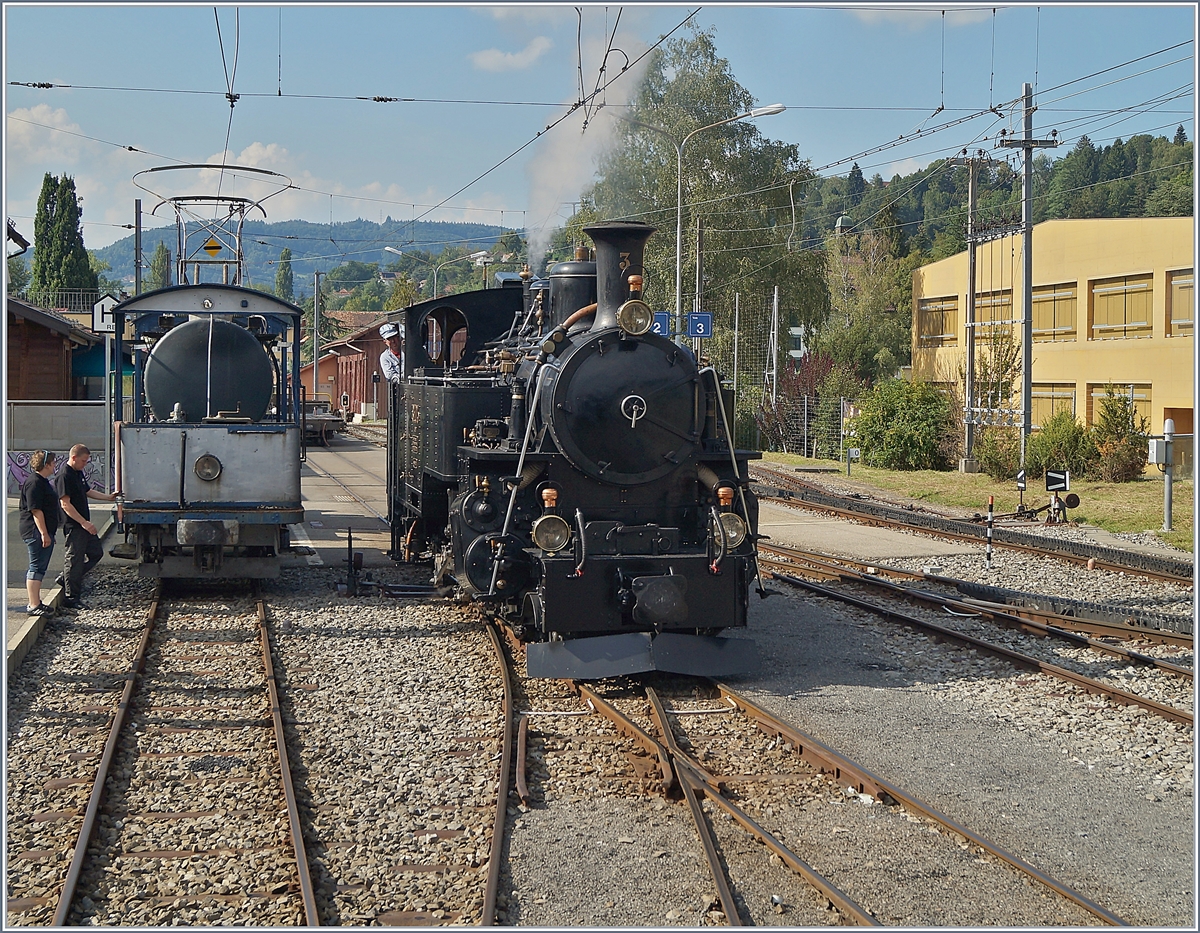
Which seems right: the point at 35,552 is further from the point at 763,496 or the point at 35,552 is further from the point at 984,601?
the point at 763,496

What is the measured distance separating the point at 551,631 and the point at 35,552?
532 centimetres

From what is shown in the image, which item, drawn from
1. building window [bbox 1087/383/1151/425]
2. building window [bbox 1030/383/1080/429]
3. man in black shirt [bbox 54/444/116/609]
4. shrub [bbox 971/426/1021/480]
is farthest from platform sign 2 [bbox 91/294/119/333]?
building window [bbox 1030/383/1080/429]

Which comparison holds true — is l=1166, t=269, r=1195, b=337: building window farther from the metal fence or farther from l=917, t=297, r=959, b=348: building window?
the metal fence

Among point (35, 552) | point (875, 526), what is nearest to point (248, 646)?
point (35, 552)

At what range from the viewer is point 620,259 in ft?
29.5

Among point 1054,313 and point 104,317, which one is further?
point 1054,313

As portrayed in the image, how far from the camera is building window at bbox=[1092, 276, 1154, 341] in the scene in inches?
1168

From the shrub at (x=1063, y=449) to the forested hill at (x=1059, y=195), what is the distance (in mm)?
37350

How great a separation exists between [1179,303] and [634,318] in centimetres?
2422

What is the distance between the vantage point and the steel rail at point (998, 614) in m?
9.29

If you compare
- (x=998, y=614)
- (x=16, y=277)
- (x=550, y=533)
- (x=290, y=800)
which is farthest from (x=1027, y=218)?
(x=16, y=277)

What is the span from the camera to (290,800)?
237 inches

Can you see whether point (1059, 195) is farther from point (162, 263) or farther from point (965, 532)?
point (965, 532)

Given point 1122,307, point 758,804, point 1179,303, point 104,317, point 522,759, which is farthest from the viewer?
point 1122,307
